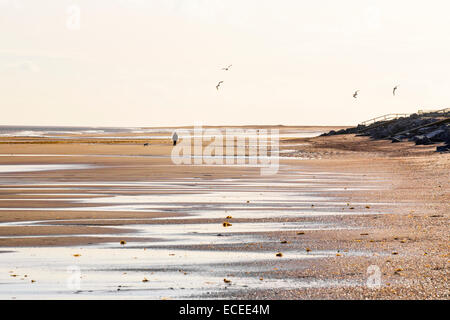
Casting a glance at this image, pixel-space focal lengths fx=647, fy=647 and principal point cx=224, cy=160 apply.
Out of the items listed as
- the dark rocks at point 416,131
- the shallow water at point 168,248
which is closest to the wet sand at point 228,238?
the shallow water at point 168,248

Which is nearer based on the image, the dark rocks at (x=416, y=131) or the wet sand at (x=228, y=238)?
the wet sand at (x=228, y=238)

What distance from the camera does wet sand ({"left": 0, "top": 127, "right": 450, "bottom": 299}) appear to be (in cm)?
862

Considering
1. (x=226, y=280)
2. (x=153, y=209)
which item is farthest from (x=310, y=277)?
(x=153, y=209)

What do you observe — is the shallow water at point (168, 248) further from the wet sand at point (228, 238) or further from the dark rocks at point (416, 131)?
the dark rocks at point (416, 131)

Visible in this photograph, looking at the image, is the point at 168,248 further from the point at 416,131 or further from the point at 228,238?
the point at 416,131

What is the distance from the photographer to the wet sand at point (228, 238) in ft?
28.3

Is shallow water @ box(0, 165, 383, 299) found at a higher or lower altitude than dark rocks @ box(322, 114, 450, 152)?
lower

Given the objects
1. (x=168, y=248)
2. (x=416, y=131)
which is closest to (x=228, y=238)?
(x=168, y=248)

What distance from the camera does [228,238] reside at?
12375mm

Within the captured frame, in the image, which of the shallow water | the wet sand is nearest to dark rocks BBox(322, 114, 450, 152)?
the wet sand

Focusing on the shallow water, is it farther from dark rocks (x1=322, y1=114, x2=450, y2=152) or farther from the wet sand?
dark rocks (x1=322, y1=114, x2=450, y2=152)

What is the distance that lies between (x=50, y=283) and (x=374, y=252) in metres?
5.33

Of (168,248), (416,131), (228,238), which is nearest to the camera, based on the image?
(168,248)

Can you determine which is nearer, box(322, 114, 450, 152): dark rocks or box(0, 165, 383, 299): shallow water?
box(0, 165, 383, 299): shallow water
